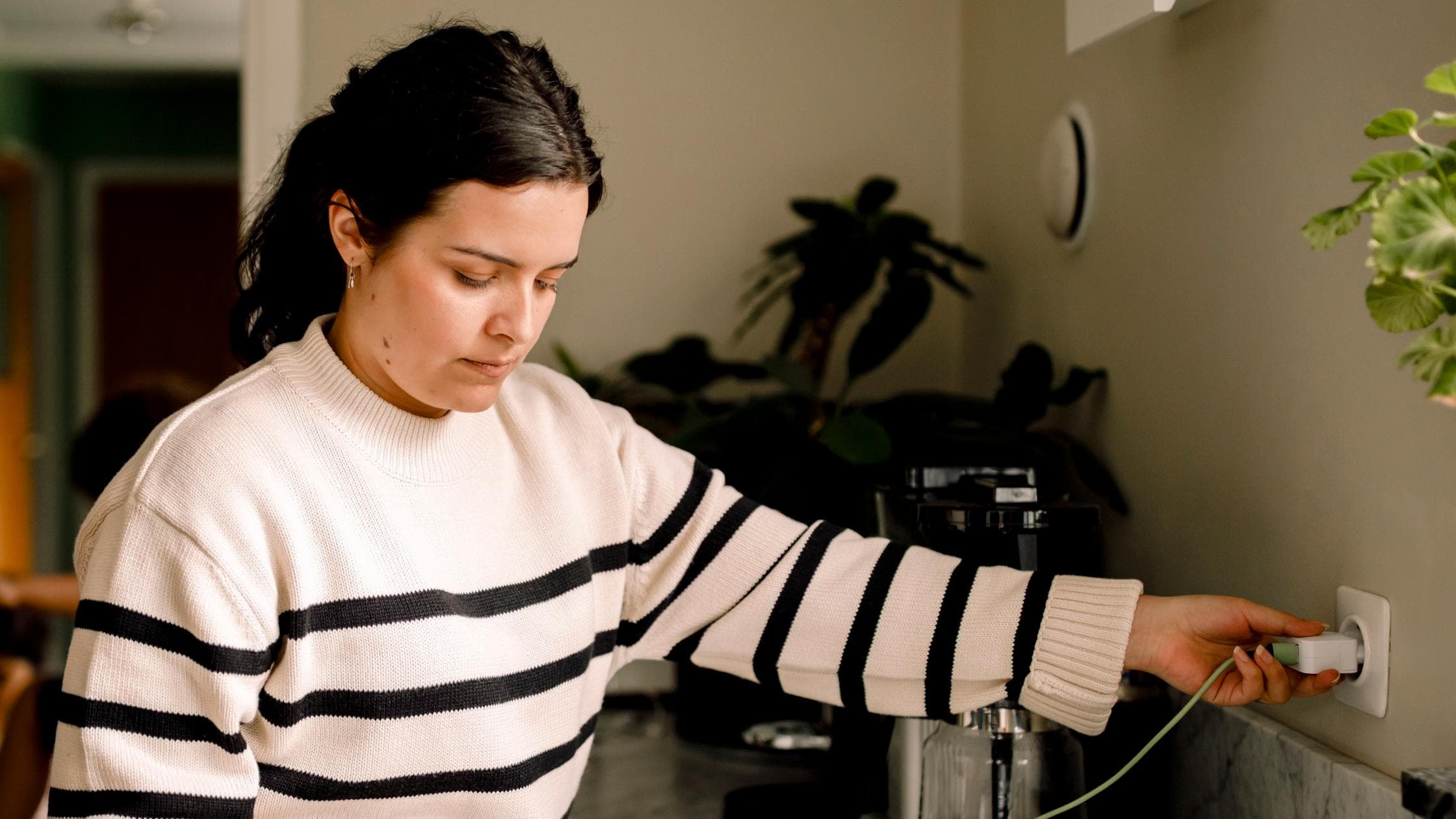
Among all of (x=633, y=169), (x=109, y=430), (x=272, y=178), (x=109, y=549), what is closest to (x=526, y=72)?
(x=272, y=178)

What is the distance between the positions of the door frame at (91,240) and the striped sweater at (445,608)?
5.17 meters

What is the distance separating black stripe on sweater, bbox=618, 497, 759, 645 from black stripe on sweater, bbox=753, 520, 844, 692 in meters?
0.07

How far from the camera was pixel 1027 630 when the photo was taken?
3.26 ft

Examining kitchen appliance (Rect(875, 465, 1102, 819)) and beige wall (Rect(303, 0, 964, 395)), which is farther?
beige wall (Rect(303, 0, 964, 395))

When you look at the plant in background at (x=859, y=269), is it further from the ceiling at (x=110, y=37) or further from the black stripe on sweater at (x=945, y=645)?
the ceiling at (x=110, y=37)

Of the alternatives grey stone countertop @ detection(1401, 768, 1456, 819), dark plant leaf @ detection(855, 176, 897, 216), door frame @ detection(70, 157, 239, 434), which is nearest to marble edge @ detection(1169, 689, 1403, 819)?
grey stone countertop @ detection(1401, 768, 1456, 819)

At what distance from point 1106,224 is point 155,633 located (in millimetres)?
1064

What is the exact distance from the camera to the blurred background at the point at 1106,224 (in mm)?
886

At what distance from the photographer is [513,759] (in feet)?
3.25

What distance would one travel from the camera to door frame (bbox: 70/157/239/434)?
558cm

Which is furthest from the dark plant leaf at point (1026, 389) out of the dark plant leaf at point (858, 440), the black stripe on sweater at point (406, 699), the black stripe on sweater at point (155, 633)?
the black stripe on sweater at point (155, 633)

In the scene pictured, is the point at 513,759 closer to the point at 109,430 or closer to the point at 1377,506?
the point at 1377,506

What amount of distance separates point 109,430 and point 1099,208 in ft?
5.75

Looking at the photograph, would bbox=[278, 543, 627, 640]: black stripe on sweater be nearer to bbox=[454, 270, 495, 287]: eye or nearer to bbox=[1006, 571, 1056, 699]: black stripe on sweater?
bbox=[454, 270, 495, 287]: eye
